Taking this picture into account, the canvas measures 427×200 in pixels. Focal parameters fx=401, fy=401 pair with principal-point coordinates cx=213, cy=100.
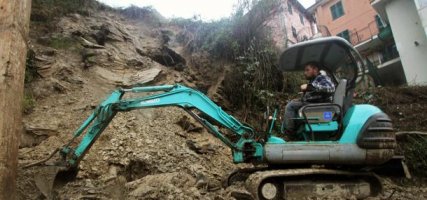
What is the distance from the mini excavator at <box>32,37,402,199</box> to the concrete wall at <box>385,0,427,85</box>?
42.5 feet

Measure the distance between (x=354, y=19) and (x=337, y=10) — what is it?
1973 mm

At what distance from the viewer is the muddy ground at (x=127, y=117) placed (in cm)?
618

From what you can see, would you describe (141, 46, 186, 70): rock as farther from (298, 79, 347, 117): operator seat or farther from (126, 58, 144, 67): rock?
(298, 79, 347, 117): operator seat

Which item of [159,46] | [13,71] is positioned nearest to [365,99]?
[159,46]

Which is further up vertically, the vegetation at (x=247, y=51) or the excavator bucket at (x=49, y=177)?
the vegetation at (x=247, y=51)

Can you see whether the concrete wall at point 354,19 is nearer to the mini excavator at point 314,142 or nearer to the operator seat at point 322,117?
the mini excavator at point 314,142

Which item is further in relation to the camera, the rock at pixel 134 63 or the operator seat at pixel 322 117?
the rock at pixel 134 63

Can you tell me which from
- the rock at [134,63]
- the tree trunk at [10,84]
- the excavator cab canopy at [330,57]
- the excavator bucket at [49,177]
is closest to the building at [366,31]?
the rock at [134,63]

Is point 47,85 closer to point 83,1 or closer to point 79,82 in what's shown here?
point 79,82

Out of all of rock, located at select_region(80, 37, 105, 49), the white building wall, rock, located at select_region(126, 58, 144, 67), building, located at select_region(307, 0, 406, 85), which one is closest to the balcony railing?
building, located at select_region(307, 0, 406, 85)

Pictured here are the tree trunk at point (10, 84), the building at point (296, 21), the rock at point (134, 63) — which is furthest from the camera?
the building at point (296, 21)

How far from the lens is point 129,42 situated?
40.5 ft

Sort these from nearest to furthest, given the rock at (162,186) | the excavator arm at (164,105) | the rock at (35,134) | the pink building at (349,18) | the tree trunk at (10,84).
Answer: the tree trunk at (10,84) → the rock at (162,186) → the excavator arm at (164,105) → the rock at (35,134) → the pink building at (349,18)

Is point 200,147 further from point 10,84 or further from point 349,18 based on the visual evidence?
point 349,18
